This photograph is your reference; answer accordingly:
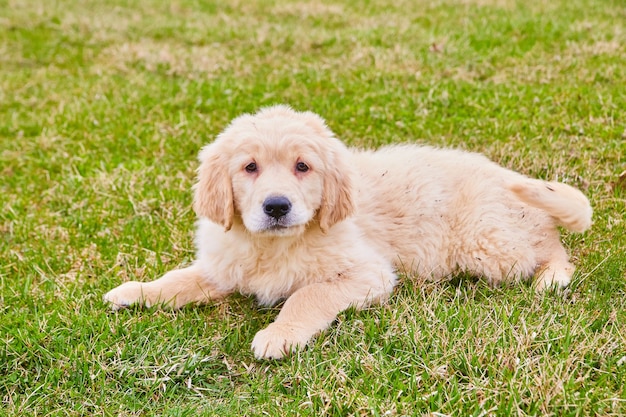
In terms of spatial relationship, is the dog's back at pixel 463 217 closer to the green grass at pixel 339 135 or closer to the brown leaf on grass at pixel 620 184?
the green grass at pixel 339 135

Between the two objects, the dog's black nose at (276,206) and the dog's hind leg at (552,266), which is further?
the dog's hind leg at (552,266)

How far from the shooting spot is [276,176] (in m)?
3.14

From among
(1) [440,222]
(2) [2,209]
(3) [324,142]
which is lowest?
(2) [2,209]

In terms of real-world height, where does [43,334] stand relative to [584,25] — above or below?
below

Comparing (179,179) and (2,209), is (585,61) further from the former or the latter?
(2,209)

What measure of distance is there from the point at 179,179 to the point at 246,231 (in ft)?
5.84

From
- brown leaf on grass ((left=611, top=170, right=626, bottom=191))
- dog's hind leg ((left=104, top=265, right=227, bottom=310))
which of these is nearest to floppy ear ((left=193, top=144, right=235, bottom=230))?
dog's hind leg ((left=104, top=265, right=227, bottom=310))

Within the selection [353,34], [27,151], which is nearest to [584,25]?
[353,34]

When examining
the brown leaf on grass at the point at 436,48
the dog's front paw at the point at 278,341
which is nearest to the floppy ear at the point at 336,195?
the dog's front paw at the point at 278,341

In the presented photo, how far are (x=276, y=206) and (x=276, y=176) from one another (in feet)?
0.61

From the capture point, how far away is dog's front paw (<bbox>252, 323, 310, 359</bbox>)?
2.93 m

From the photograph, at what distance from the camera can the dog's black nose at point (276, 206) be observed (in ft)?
9.89

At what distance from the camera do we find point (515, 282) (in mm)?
3490

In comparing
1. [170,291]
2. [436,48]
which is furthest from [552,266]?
[436,48]
